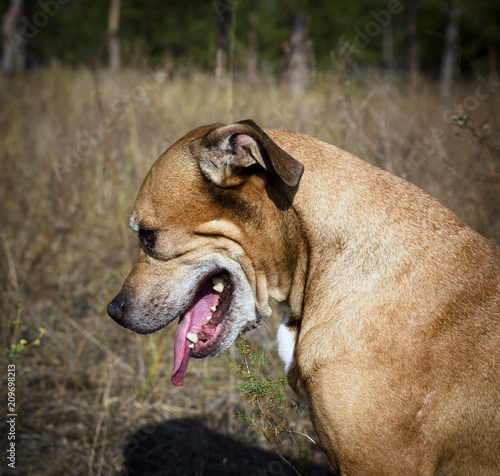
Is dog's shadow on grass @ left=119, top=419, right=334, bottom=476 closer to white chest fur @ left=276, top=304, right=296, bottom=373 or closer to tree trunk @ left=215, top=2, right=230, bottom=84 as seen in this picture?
white chest fur @ left=276, top=304, right=296, bottom=373

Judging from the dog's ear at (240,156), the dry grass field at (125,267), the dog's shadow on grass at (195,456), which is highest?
the dog's ear at (240,156)

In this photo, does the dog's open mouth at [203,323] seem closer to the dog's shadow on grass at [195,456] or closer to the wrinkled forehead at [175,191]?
the wrinkled forehead at [175,191]

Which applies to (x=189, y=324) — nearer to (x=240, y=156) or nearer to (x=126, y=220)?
(x=240, y=156)

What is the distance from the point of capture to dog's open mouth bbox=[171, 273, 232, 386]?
2355 millimetres

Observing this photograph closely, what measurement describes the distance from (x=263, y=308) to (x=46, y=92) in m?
8.09

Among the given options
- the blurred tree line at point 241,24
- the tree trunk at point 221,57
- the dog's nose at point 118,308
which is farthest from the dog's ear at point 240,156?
the blurred tree line at point 241,24

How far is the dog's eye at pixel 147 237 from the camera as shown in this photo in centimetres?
224

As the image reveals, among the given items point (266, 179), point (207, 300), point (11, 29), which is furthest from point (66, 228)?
point (11, 29)

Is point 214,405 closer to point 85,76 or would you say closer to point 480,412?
point 480,412

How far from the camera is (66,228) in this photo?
5156 mm

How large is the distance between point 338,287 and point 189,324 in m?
0.89

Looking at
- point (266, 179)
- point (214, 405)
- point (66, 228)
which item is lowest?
point (214, 405)

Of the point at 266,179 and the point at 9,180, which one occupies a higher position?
the point at 266,179

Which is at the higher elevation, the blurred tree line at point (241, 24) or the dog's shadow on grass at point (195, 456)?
the blurred tree line at point (241, 24)
